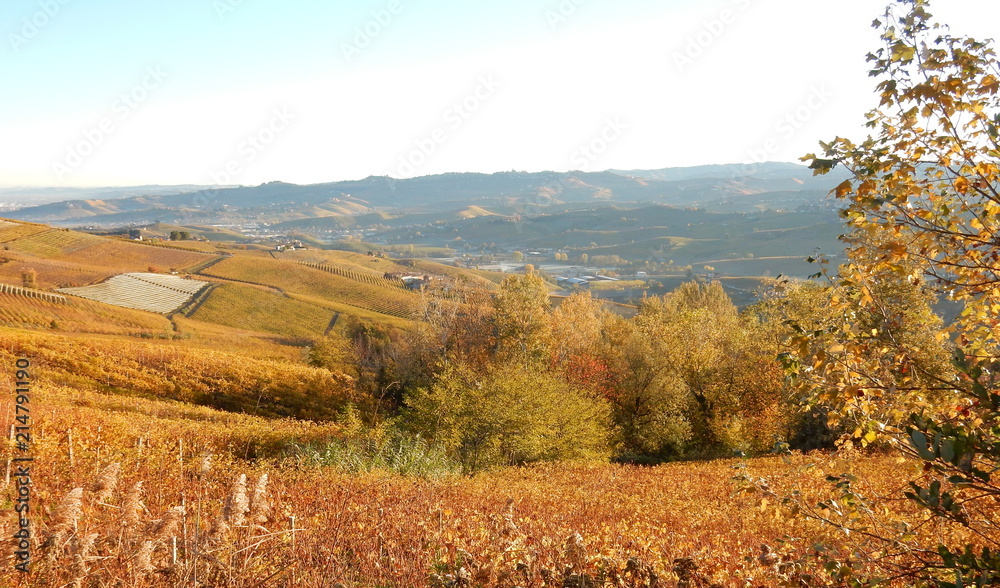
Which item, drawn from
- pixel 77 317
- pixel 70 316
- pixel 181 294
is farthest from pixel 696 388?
pixel 181 294

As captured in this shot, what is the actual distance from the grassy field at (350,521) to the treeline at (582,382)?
17.3ft

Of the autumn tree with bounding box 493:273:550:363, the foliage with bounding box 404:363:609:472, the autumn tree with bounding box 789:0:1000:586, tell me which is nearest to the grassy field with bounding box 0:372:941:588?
the autumn tree with bounding box 789:0:1000:586

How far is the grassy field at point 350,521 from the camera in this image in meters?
6.50

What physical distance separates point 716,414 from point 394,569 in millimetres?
34056

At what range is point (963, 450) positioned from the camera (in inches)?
120

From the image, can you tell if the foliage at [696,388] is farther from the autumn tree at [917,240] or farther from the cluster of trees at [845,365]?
the autumn tree at [917,240]

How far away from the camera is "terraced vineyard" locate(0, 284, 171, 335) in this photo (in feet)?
210

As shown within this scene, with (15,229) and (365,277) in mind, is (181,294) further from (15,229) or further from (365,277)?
(15,229)

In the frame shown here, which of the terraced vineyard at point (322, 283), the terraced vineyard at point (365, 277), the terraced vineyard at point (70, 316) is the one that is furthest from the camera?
the terraced vineyard at point (365, 277)

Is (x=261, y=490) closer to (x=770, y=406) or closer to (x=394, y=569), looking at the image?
(x=394, y=569)

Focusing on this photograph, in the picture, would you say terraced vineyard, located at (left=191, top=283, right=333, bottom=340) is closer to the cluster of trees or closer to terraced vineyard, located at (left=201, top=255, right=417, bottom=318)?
terraced vineyard, located at (left=201, top=255, right=417, bottom=318)

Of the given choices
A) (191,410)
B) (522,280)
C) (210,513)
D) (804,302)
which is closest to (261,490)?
(210,513)

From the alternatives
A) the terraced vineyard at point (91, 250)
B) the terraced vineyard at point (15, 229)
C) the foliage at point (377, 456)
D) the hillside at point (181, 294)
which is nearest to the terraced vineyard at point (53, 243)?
the terraced vineyard at point (91, 250)

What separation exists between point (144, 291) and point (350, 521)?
116902 mm
